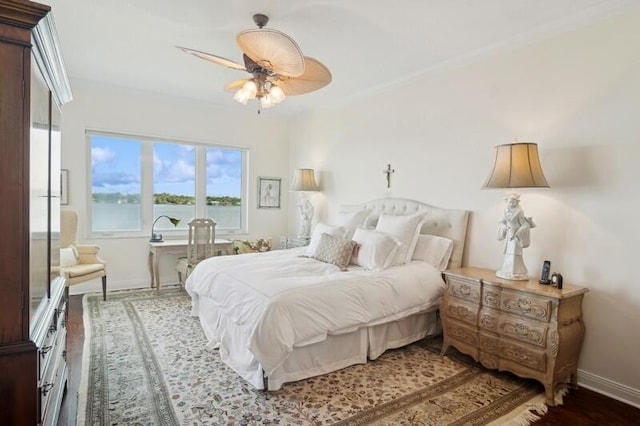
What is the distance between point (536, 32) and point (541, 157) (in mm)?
1025

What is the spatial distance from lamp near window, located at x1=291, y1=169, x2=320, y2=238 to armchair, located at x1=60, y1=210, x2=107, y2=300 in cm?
270

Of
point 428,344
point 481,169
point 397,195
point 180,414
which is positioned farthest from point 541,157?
point 180,414

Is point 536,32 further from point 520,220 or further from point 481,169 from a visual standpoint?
point 520,220

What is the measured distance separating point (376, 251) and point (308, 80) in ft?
5.34

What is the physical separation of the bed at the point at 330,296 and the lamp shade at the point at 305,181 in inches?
56.6

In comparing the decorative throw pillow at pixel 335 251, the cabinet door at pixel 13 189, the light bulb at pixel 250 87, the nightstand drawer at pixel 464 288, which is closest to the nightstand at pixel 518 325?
the nightstand drawer at pixel 464 288

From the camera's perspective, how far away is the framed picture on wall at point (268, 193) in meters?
6.14

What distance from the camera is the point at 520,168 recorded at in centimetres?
278

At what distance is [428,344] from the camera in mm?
3334

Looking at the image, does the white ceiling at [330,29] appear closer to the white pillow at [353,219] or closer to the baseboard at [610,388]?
the white pillow at [353,219]

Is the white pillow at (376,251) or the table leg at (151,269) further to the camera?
the table leg at (151,269)

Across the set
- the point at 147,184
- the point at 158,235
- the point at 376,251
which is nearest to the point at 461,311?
the point at 376,251

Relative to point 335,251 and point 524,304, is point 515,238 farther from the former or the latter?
point 335,251

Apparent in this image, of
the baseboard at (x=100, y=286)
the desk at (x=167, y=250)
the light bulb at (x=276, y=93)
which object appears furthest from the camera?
the desk at (x=167, y=250)
